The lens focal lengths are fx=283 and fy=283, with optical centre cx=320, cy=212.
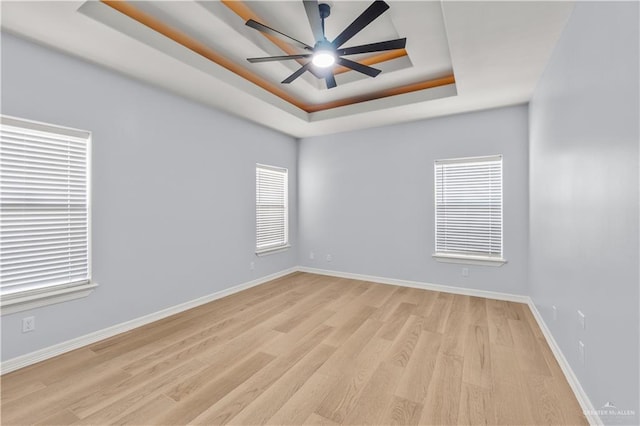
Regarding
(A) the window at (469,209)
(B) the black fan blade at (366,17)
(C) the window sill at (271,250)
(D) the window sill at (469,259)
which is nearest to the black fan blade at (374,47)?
(B) the black fan blade at (366,17)

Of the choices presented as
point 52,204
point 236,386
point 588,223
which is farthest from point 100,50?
point 588,223

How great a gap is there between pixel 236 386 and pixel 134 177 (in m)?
2.46

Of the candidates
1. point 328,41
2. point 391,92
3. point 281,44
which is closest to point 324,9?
point 328,41

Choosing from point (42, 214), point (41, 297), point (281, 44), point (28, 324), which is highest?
point (281, 44)

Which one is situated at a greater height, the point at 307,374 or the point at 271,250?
the point at 271,250

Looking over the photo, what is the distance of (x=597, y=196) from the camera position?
1704mm

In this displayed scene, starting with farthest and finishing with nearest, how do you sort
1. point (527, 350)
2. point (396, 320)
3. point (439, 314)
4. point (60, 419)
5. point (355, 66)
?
1. point (439, 314)
2. point (396, 320)
3. point (355, 66)
4. point (527, 350)
5. point (60, 419)

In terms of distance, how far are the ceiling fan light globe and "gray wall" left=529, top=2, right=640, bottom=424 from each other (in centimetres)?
178

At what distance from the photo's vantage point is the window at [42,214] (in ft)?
7.70

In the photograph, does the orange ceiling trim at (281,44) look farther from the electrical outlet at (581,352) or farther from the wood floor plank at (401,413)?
the wood floor plank at (401,413)

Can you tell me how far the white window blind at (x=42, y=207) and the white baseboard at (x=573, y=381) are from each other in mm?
4135

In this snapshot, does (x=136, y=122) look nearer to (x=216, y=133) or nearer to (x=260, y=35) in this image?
(x=216, y=133)

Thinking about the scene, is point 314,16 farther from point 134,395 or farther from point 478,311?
point 478,311

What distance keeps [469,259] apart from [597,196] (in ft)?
8.93
